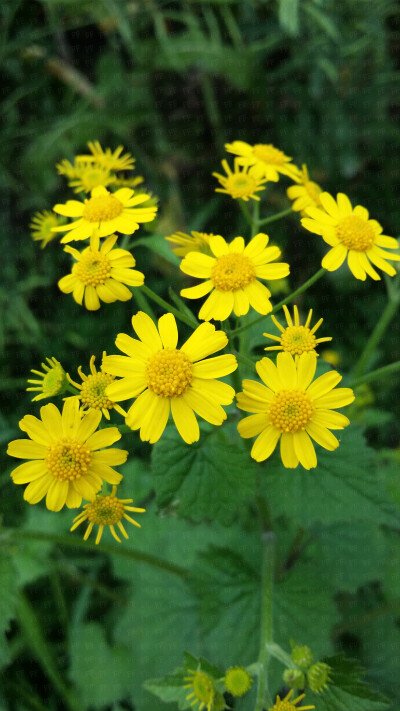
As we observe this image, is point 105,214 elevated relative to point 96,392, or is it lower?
elevated

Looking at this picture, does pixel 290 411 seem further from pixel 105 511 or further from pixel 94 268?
pixel 94 268

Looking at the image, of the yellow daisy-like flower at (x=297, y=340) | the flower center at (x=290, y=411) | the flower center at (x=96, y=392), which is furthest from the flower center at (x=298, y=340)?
the flower center at (x=96, y=392)

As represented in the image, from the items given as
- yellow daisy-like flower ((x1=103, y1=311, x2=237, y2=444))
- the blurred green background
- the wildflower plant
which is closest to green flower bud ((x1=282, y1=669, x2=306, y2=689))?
the wildflower plant

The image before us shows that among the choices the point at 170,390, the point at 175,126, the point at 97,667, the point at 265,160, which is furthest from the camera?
the point at 175,126

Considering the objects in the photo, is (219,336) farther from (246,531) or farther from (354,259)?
(246,531)

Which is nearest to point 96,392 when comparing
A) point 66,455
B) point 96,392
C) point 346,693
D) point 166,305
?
point 96,392
